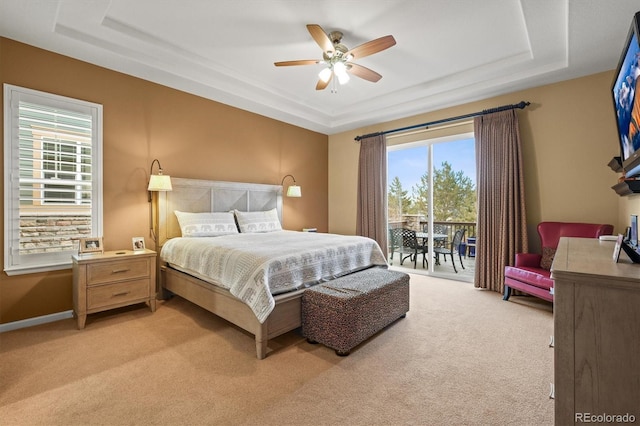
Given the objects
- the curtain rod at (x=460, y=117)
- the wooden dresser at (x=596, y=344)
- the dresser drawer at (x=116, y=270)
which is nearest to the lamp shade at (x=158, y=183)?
the dresser drawer at (x=116, y=270)

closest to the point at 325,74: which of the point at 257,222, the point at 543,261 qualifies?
the point at 257,222

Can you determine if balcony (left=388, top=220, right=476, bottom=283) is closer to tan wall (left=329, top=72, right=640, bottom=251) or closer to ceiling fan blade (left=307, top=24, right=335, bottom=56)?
tan wall (left=329, top=72, right=640, bottom=251)

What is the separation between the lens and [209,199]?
14.0ft

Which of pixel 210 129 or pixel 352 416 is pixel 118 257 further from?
pixel 352 416

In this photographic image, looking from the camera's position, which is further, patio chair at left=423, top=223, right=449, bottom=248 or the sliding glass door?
patio chair at left=423, top=223, right=449, bottom=248

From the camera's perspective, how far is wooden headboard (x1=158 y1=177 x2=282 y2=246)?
12.5ft

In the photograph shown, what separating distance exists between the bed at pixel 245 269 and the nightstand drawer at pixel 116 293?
36 centimetres

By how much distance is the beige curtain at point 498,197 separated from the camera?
3.92 meters

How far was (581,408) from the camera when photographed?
3.84 ft

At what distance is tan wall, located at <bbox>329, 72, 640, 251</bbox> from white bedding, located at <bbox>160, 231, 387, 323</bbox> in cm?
239

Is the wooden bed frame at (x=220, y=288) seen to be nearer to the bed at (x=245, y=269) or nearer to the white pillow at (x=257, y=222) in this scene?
the bed at (x=245, y=269)

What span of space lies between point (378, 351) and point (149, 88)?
4019 mm

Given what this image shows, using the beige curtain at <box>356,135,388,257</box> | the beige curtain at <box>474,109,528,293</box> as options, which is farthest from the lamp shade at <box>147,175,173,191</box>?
the beige curtain at <box>474,109,528,293</box>

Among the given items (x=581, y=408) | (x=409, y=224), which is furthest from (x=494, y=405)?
(x=409, y=224)
